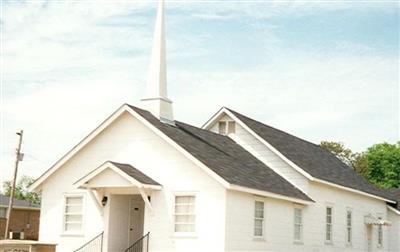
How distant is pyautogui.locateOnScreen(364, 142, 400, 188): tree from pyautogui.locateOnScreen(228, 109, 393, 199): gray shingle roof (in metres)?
35.0

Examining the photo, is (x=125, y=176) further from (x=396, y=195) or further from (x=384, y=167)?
(x=384, y=167)

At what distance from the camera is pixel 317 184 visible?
111 feet

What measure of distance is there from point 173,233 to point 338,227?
1258cm

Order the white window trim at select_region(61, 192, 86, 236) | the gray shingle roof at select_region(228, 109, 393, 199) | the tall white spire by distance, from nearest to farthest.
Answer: the white window trim at select_region(61, 192, 86, 236) → the tall white spire → the gray shingle roof at select_region(228, 109, 393, 199)

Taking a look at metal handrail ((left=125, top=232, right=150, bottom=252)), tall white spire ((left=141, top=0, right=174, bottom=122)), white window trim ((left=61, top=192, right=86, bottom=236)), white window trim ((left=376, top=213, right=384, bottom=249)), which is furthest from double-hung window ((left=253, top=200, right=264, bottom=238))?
white window trim ((left=376, top=213, right=384, bottom=249))

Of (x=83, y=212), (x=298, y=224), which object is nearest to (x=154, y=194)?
(x=83, y=212)

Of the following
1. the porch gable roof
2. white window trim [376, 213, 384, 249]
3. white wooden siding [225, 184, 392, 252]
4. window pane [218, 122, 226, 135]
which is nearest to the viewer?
the porch gable roof

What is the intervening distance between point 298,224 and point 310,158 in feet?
22.8

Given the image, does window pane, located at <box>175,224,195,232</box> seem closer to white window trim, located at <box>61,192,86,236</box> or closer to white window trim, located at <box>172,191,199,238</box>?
white window trim, located at <box>172,191,199,238</box>

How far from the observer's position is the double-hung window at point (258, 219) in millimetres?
27766

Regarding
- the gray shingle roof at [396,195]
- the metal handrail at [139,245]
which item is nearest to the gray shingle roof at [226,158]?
the metal handrail at [139,245]

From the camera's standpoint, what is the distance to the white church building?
26062 millimetres

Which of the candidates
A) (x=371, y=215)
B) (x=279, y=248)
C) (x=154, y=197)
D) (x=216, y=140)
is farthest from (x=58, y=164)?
(x=371, y=215)

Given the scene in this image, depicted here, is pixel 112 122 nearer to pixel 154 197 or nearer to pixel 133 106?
pixel 133 106
